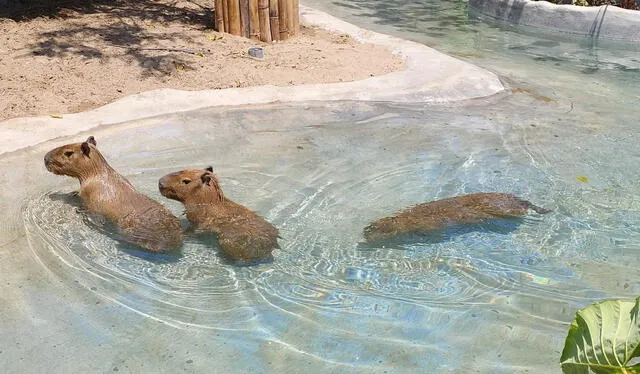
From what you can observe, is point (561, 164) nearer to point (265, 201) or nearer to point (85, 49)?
point (265, 201)

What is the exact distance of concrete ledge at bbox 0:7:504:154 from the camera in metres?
6.54

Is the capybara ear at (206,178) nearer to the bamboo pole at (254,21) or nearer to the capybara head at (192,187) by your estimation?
the capybara head at (192,187)

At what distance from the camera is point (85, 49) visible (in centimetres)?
877

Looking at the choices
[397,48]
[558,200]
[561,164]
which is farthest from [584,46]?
[558,200]

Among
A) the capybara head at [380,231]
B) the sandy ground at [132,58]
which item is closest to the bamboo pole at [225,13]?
the sandy ground at [132,58]

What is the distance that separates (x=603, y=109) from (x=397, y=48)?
3392 millimetres

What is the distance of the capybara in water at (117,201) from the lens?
4605 millimetres

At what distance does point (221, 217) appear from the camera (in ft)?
15.5

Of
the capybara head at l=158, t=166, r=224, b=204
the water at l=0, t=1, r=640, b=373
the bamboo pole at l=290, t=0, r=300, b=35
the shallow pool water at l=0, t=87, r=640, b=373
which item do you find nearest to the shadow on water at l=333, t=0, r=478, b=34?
the bamboo pole at l=290, t=0, r=300, b=35

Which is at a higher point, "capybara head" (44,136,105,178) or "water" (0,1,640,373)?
"capybara head" (44,136,105,178)

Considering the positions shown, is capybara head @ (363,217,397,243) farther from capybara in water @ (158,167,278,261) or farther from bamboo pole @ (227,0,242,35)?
bamboo pole @ (227,0,242,35)

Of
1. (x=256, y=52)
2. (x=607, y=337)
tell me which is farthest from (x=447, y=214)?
(x=256, y=52)

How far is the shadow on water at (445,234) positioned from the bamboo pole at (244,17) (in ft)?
20.0

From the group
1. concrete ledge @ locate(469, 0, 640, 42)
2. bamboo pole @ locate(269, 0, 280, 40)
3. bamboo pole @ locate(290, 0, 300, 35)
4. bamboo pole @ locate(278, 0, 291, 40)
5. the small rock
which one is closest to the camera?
the small rock
